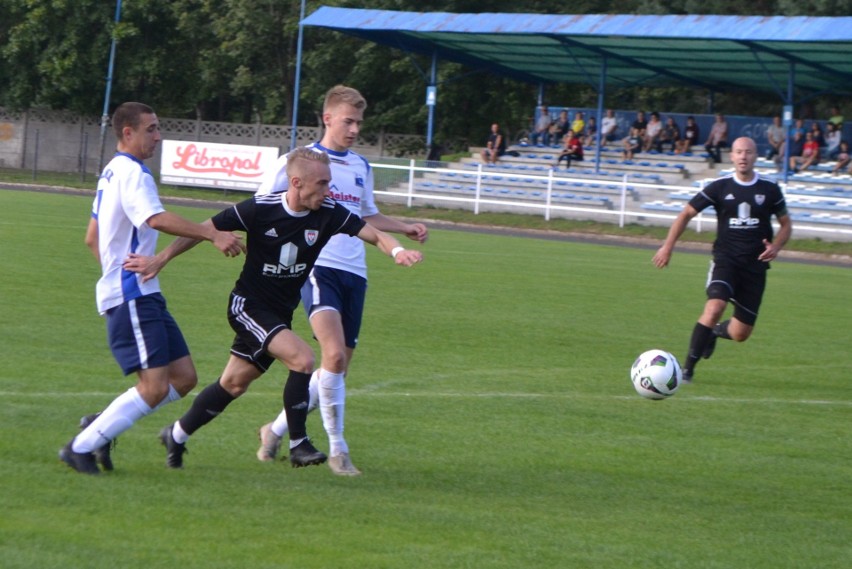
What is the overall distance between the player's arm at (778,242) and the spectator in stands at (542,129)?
28.2m

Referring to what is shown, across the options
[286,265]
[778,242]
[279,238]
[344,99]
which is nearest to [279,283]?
[286,265]

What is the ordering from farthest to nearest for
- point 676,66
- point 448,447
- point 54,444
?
point 676,66, point 448,447, point 54,444

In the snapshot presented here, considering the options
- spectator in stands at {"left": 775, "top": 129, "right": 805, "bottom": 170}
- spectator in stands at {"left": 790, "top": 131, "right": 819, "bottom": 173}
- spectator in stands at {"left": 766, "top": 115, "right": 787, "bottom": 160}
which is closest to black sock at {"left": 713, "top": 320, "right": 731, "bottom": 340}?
spectator in stands at {"left": 790, "top": 131, "right": 819, "bottom": 173}

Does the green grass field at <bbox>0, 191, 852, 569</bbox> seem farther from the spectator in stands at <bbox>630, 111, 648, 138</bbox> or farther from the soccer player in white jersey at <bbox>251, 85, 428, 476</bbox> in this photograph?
the spectator in stands at <bbox>630, 111, 648, 138</bbox>

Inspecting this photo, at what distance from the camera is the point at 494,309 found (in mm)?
13766

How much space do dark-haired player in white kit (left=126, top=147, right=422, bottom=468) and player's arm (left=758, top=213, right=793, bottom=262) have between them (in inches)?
186

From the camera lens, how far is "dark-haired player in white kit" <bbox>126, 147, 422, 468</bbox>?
5895 millimetres

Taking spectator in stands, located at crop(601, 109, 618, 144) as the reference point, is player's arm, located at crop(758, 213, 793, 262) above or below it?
below

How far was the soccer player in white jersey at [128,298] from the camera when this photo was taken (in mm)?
5660

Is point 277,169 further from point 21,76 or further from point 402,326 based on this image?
point 21,76

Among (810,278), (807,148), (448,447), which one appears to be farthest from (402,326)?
(807,148)

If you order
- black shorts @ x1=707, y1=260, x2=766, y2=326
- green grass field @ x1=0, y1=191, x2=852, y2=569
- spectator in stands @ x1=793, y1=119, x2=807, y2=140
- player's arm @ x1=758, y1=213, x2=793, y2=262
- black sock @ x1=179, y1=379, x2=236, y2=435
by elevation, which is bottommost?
green grass field @ x1=0, y1=191, x2=852, y2=569

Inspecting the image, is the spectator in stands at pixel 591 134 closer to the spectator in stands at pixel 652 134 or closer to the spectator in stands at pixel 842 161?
the spectator in stands at pixel 652 134

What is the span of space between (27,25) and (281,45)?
9.97 metres
